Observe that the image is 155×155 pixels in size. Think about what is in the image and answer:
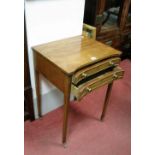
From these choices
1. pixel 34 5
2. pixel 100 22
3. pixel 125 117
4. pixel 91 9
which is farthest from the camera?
pixel 100 22

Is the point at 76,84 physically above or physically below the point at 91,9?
below

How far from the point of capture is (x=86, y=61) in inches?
45.8

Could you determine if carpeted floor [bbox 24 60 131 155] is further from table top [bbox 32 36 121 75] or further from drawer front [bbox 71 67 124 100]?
table top [bbox 32 36 121 75]

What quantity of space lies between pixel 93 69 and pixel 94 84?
102 mm

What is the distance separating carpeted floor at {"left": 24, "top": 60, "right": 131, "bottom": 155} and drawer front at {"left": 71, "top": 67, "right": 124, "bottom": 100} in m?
0.52

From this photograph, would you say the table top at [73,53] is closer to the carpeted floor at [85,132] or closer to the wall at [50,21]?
the wall at [50,21]

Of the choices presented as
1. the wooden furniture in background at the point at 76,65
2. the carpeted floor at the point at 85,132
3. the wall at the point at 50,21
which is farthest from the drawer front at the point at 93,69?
the carpeted floor at the point at 85,132

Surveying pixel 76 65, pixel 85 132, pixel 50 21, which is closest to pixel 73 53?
pixel 76 65

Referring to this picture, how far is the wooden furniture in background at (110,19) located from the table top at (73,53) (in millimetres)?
650
